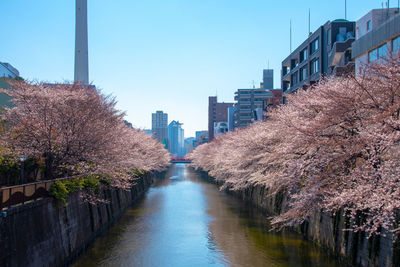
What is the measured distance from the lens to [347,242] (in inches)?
706

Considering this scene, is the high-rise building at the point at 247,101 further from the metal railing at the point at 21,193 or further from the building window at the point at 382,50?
the metal railing at the point at 21,193

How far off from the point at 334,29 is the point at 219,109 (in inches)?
5621

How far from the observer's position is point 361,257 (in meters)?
16.4

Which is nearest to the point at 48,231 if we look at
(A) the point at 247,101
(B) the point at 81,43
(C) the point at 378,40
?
(C) the point at 378,40

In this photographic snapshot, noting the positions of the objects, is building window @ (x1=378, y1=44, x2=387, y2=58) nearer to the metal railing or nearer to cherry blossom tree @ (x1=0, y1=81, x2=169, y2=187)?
cherry blossom tree @ (x1=0, y1=81, x2=169, y2=187)

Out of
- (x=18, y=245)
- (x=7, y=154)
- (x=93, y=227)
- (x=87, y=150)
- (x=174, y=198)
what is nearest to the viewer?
(x=18, y=245)

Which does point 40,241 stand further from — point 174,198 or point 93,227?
point 174,198

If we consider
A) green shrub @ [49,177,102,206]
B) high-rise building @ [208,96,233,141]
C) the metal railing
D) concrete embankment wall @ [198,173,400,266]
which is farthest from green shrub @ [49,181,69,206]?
high-rise building @ [208,96,233,141]

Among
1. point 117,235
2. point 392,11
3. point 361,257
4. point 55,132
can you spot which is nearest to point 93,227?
point 117,235

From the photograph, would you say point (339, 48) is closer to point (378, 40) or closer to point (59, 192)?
point (378, 40)

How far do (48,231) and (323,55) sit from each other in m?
36.0

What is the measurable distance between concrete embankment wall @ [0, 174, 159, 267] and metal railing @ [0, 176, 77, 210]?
12.6 inches

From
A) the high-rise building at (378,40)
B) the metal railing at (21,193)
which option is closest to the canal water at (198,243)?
the metal railing at (21,193)

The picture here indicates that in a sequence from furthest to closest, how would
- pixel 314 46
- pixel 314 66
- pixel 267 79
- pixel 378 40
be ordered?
pixel 267 79
pixel 314 46
pixel 314 66
pixel 378 40
